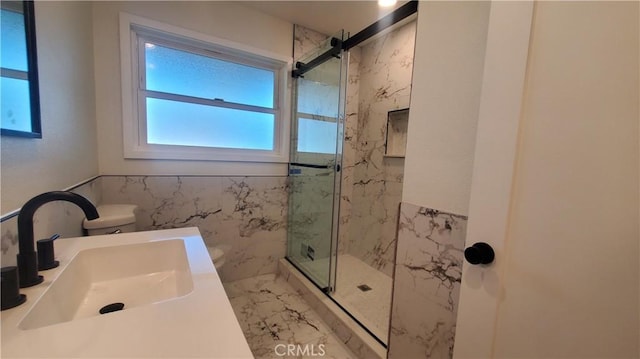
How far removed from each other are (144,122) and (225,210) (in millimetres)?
887

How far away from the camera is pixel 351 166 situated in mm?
2686

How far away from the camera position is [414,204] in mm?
994

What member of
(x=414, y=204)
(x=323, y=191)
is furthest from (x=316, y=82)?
(x=414, y=204)

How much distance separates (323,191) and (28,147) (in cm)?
158

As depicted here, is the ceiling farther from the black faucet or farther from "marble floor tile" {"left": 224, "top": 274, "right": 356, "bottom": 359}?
"marble floor tile" {"left": 224, "top": 274, "right": 356, "bottom": 359}

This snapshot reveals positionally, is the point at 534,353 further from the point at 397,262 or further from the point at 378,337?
the point at 378,337

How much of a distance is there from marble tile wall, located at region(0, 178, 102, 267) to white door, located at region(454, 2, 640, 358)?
4.11 ft

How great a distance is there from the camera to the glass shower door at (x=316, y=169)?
1.88 meters

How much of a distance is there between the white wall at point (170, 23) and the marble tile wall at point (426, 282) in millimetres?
1497

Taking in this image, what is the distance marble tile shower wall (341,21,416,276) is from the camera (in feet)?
7.26

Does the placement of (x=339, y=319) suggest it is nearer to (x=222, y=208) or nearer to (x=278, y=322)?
(x=278, y=322)

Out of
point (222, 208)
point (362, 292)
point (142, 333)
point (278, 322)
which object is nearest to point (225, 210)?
point (222, 208)

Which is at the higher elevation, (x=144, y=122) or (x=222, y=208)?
(x=144, y=122)

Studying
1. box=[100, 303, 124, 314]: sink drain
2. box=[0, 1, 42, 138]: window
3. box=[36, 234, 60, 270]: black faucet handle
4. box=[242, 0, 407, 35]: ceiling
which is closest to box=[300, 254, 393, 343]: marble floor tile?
box=[100, 303, 124, 314]: sink drain
